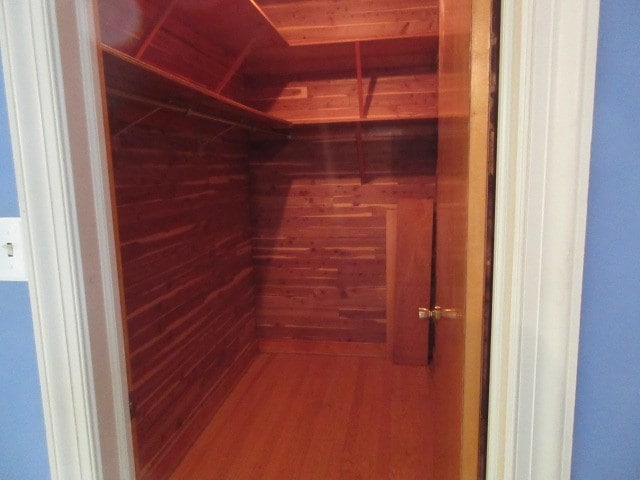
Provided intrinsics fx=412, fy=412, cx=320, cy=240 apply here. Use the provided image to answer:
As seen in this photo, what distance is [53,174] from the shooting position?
2.18 feet

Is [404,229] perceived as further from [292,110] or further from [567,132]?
[567,132]

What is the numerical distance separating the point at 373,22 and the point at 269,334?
253 centimetres

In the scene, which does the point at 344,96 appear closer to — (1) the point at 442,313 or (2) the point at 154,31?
(2) the point at 154,31

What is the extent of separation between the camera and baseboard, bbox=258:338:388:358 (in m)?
3.39

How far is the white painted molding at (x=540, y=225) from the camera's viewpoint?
21.3 inches

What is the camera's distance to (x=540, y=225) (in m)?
0.57

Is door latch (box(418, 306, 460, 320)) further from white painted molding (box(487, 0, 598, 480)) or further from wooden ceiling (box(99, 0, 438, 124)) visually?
wooden ceiling (box(99, 0, 438, 124))

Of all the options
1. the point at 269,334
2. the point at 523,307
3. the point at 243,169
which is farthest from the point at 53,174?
the point at 269,334

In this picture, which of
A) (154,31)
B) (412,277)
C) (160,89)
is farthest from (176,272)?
(412,277)

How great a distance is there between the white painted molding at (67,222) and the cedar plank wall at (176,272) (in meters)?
0.81

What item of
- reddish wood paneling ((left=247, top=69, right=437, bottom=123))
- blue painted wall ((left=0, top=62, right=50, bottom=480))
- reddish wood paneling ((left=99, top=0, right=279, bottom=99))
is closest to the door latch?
blue painted wall ((left=0, top=62, right=50, bottom=480))

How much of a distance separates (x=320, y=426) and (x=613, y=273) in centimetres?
219

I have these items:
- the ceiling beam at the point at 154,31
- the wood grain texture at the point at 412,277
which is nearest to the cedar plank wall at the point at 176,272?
the ceiling beam at the point at 154,31

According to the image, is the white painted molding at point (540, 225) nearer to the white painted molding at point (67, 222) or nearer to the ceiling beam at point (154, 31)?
the white painted molding at point (67, 222)
